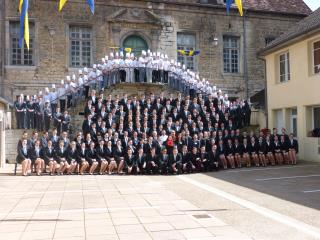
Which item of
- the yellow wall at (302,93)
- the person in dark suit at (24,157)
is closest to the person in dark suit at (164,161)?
the person in dark suit at (24,157)

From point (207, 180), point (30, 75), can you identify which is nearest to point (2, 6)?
point (30, 75)

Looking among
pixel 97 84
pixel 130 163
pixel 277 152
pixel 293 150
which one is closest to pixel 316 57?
pixel 293 150

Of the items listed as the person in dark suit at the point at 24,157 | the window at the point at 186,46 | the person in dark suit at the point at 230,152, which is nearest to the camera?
the person in dark suit at the point at 24,157

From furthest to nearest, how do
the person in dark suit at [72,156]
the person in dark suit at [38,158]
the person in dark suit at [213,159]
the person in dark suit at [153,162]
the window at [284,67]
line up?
1. the window at [284,67]
2. the person in dark suit at [213,159]
3. the person in dark suit at [153,162]
4. the person in dark suit at [72,156]
5. the person in dark suit at [38,158]

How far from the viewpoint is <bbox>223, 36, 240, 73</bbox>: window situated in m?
24.8

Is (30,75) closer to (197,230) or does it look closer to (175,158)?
(175,158)

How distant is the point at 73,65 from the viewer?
22297 mm

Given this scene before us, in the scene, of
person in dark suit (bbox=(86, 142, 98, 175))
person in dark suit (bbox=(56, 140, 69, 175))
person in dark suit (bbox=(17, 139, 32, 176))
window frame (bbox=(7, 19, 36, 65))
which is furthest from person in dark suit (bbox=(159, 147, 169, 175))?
window frame (bbox=(7, 19, 36, 65))

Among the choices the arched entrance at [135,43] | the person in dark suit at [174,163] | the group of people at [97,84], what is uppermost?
the arched entrance at [135,43]

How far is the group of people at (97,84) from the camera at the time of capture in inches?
635

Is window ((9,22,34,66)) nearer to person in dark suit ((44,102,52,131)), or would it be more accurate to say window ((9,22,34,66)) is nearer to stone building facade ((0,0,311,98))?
stone building facade ((0,0,311,98))

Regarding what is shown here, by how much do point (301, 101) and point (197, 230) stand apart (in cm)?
1235

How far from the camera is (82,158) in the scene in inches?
552

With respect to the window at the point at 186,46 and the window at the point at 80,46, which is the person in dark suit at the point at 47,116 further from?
the window at the point at 186,46
